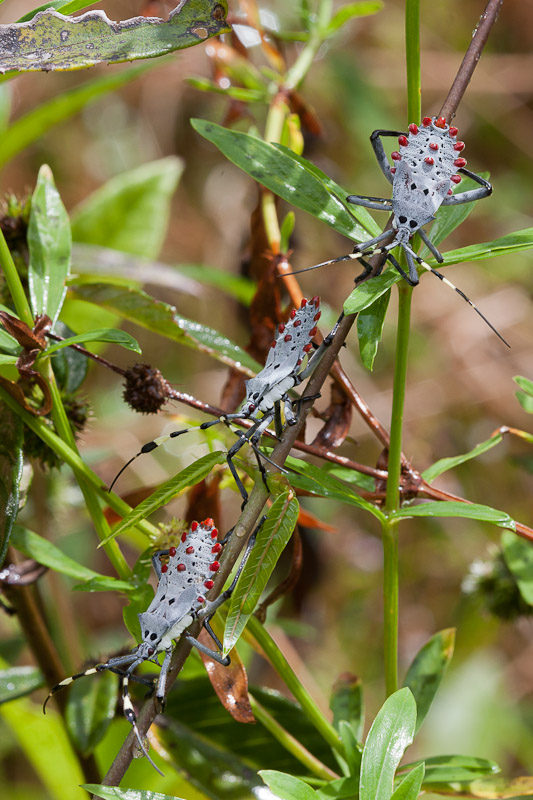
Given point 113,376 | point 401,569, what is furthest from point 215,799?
point 113,376

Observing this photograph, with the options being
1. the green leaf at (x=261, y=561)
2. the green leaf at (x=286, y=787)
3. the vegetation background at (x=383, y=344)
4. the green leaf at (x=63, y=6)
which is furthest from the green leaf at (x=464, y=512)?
the vegetation background at (x=383, y=344)

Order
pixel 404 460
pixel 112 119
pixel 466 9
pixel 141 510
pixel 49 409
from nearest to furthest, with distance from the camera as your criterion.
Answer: pixel 141 510 < pixel 49 409 < pixel 404 460 < pixel 466 9 < pixel 112 119

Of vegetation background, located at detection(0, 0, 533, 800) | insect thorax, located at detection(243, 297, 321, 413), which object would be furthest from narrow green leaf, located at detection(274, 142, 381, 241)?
vegetation background, located at detection(0, 0, 533, 800)

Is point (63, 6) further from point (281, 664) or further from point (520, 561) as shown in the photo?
point (520, 561)

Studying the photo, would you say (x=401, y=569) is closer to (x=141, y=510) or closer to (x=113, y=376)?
(x=113, y=376)

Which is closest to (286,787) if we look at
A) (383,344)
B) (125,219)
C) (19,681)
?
(19,681)

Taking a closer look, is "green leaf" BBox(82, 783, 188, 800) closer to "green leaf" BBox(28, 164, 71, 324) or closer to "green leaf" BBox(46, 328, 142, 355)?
"green leaf" BBox(46, 328, 142, 355)
